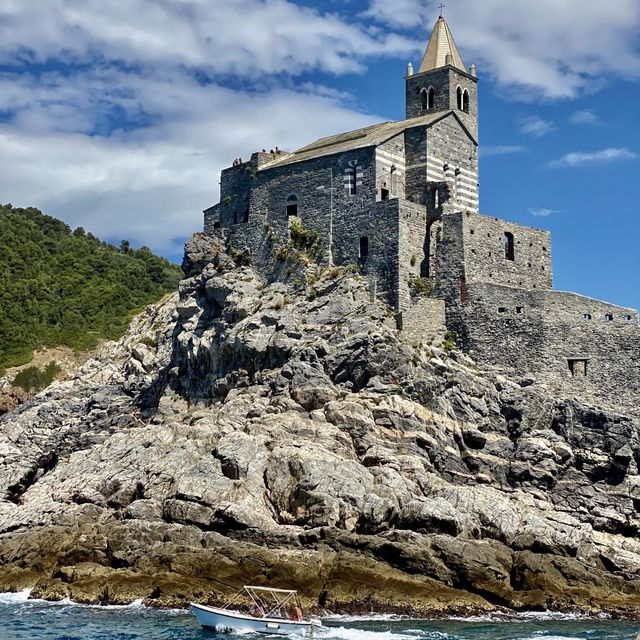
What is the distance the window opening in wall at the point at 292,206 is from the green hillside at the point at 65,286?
26.8 meters

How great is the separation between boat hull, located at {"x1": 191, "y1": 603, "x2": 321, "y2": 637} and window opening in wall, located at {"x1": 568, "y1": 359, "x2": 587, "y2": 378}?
774 inches

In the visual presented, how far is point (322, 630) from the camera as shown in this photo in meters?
33.5

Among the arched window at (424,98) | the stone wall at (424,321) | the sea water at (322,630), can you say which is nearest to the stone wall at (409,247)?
the stone wall at (424,321)

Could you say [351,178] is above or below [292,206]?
above

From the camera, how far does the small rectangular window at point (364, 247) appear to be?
163 ft

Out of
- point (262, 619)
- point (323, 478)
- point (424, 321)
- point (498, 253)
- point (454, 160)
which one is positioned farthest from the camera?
point (454, 160)

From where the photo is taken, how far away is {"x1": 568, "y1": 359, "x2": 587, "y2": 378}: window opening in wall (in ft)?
157

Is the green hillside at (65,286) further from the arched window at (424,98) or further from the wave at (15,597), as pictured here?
the wave at (15,597)

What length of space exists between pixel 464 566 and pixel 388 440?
23.4 ft

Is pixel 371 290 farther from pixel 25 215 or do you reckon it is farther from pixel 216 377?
pixel 25 215

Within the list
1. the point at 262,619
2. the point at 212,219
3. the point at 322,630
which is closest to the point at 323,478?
the point at 262,619

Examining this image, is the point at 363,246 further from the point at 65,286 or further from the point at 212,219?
the point at 65,286

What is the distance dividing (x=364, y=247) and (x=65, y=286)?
130 ft

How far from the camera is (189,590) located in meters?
36.4
